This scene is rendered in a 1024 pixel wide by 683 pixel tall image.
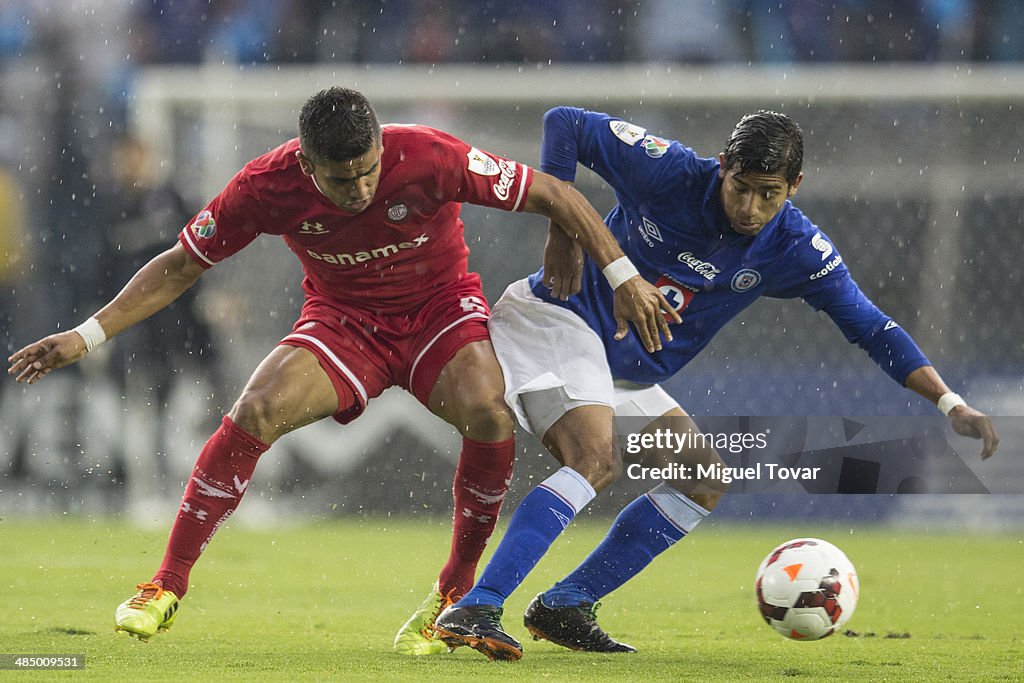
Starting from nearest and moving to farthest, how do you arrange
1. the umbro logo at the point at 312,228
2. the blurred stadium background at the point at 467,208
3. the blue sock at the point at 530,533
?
1. the blue sock at the point at 530,533
2. the umbro logo at the point at 312,228
3. the blurred stadium background at the point at 467,208

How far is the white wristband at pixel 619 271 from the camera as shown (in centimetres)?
448

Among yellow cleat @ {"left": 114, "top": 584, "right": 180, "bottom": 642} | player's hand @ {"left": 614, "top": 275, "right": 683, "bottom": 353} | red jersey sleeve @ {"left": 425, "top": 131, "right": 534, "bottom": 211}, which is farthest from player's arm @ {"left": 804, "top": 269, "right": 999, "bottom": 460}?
yellow cleat @ {"left": 114, "top": 584, "right": 180, "bottom": 642}

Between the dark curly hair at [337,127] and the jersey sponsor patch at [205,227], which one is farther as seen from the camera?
the jersey sponsor patch at [205,227]

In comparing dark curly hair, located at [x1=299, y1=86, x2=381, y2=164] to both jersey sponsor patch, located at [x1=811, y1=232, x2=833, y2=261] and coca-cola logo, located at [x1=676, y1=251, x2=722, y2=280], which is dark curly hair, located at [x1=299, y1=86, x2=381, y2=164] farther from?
jersey sponsor patch, located at [x1=811, y1=232, x2=833, y2=261]

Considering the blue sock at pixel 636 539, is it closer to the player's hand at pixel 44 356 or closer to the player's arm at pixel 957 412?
the player's arm at pixel 957 412

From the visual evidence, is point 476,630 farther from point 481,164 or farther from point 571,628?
point 481,164

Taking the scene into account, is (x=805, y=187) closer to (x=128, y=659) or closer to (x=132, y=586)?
(x=132, y=586)

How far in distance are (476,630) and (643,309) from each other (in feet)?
3.58

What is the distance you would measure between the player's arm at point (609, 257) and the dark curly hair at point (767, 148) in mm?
487

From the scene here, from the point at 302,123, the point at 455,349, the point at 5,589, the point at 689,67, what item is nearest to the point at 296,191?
the point at 302,123

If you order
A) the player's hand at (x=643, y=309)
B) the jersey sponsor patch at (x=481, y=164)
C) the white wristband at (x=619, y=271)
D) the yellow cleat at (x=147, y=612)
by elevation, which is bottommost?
the yellow cleat at (x=147, y=612)

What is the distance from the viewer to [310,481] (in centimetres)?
1006

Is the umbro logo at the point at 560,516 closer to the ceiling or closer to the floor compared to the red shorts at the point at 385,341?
closer to the floor

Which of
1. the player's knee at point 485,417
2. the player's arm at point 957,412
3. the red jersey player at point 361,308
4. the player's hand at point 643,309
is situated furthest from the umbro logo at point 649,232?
the player's arm at point 957,412
